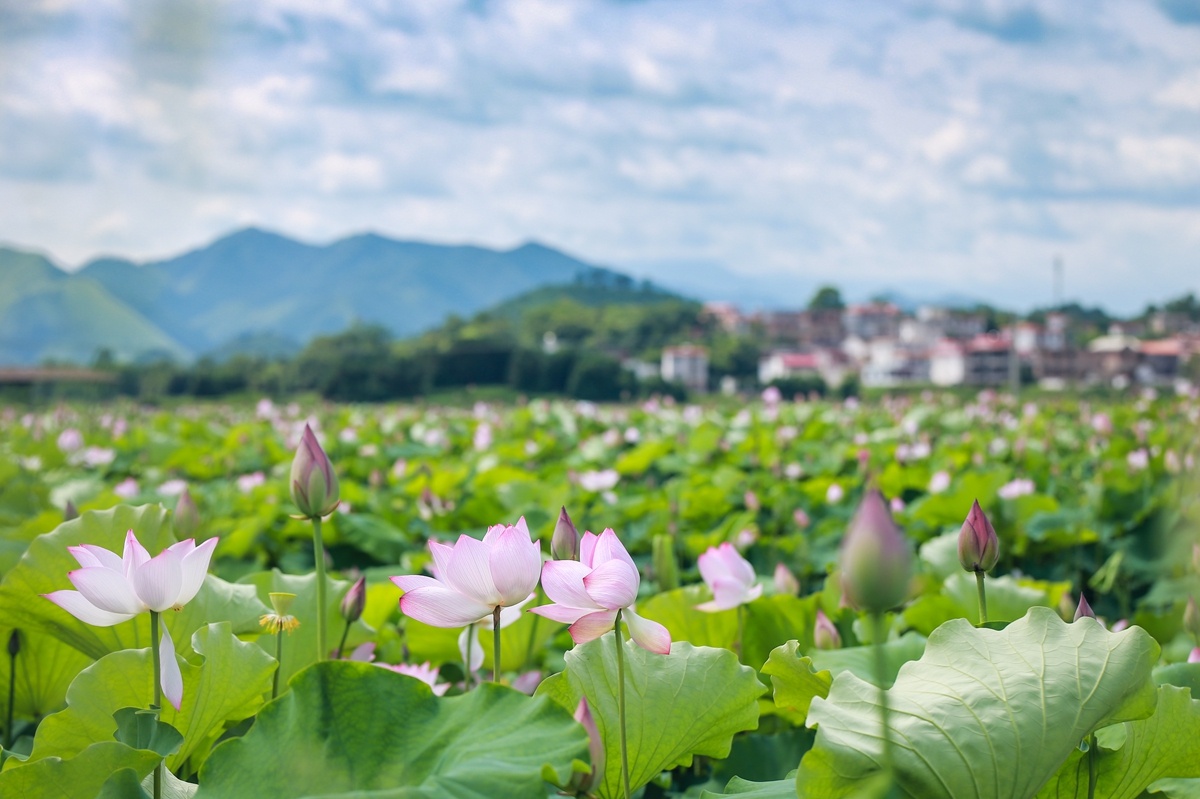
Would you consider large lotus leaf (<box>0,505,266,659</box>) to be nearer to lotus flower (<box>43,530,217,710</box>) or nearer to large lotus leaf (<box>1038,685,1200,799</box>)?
lotus flower (<box>43,530,217,710</box>)

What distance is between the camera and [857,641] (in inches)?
56.0

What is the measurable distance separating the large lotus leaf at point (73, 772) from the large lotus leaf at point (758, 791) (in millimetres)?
448

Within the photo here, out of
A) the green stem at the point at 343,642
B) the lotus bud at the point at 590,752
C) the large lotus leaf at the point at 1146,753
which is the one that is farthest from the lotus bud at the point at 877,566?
the green stem at the point at 343,642

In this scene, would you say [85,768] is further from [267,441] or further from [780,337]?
[780,337]

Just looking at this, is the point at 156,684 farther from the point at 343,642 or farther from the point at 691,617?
the point at 691,617

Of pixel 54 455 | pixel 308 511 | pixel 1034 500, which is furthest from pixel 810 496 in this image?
pixel 54 455

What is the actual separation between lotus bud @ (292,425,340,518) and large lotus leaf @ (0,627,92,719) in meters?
0.41

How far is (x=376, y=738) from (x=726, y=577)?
2.03ft

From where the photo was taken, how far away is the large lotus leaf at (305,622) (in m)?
1.12

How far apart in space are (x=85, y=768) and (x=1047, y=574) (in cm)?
330

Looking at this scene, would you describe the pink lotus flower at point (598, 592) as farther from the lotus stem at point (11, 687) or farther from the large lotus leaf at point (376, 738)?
the lotus stem at point (11, 687)

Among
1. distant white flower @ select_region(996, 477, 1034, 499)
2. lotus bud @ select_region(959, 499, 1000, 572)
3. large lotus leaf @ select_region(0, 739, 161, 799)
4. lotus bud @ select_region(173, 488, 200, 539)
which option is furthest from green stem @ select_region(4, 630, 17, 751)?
distant white flower @ select_region(996, 477, 1034, 499)

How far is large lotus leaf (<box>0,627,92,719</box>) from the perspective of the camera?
3.72 ft

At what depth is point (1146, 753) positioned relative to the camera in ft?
2.58
